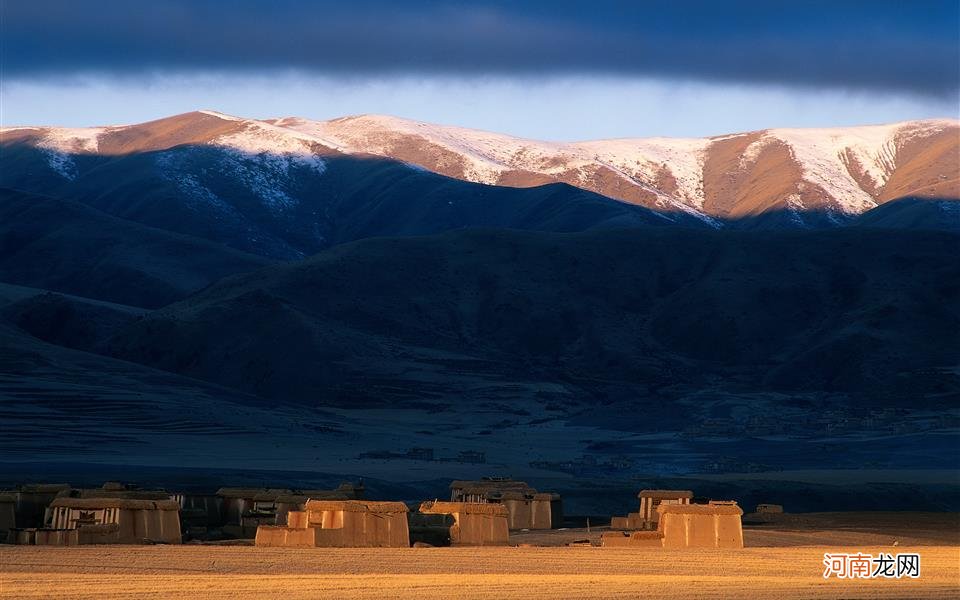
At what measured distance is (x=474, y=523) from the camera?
34.6 m

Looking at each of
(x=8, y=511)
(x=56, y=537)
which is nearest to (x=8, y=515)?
(x=8, y=511)

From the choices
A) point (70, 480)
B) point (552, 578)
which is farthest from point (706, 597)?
point (70, 480)

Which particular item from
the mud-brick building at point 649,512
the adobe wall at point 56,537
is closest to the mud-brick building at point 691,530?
the mud-brick building at point 649,512

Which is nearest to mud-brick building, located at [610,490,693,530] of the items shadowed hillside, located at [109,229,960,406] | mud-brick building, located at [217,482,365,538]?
mud-brick building, located at [217,482,365,538]

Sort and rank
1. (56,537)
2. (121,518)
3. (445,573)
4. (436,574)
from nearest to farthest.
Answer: (436,574), (445,573), (56,537), (121,518)

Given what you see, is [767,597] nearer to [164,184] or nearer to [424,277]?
[424,277]

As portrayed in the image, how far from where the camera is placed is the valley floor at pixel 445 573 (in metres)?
23.2

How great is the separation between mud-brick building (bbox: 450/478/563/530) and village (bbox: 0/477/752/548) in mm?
2529

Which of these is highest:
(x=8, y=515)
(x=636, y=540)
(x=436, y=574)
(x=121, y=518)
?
(x=8, y=515)

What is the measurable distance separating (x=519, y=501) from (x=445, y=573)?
16.4 m

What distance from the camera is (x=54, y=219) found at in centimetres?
16188

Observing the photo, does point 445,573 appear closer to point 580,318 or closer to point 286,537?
point 286,537

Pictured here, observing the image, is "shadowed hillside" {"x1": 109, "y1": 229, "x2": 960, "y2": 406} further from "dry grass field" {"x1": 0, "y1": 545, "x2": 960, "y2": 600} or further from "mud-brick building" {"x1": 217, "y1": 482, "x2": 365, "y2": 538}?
"dry grass field" {"x1": 0, "y1": 545, "x2": 960, "y2": 600}

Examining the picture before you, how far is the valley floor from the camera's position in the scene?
915 inches
